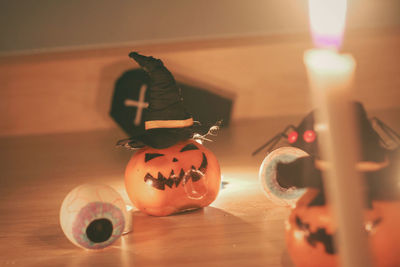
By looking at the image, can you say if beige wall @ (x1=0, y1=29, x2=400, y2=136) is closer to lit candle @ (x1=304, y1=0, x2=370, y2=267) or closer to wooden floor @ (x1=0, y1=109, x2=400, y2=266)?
wooden floor @ (x1=0, y1=109, x2=400, y2=266)

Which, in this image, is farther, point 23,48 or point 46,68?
point 23,48

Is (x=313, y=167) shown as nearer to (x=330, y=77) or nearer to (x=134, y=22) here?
(x=330, y=77)

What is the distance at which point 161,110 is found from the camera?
3.01ft

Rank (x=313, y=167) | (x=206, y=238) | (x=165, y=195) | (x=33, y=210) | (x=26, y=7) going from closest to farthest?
(x=313, y=167), (x=206, y=238), (x=165, y=195), (x=33, y=210), (x=26, y=7)

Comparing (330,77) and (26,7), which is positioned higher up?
(330,77)

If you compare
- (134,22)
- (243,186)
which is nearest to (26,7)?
(134,22)

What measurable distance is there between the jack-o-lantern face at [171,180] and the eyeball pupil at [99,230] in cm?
15

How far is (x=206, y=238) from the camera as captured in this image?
789mm

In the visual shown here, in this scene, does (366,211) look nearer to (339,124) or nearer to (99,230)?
(339,124)

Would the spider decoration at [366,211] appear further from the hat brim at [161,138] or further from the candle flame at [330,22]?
the hat brim at [161,138]

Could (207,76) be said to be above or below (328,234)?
below

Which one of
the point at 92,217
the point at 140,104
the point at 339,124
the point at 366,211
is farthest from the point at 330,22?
the point at 140,104

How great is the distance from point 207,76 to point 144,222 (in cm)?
99

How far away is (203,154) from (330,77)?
1.95 feet
